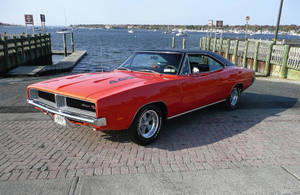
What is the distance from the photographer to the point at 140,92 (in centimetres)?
409

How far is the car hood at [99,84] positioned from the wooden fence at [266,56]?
1167cm

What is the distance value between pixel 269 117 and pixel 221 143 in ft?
7.39

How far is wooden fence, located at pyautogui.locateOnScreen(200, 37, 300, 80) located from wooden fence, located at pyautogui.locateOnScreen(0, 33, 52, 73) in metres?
15.1

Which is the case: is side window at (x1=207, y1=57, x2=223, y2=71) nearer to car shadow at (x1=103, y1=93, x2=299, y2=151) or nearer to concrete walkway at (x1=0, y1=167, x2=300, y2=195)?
car shadow at (x1=103, y1=93, x2=299, y2=151)

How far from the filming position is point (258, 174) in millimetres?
3605

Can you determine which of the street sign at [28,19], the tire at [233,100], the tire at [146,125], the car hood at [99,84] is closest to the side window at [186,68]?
the car hood at [99,84]

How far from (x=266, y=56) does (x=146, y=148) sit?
14.5 meters

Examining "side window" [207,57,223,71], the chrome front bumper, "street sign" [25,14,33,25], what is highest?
"street sign" [25,14,33,25]

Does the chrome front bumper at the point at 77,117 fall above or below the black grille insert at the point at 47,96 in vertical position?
below

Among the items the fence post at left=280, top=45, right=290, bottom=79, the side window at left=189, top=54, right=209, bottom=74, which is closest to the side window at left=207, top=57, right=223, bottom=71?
the side window at left=189, top=54, right=209, bottom=74

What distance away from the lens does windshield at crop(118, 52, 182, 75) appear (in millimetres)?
5082

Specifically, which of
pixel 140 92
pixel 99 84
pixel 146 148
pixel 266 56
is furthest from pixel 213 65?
pixel 266 56

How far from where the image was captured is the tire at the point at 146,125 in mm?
4188

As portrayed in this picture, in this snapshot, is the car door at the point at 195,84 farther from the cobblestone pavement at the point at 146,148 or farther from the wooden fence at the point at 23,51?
the wooden fence at the point at 23,51
